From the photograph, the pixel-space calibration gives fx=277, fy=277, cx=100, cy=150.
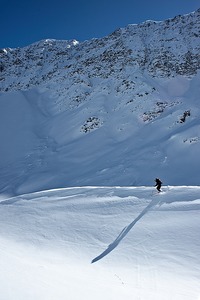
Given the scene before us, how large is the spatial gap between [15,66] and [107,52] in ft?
69.9

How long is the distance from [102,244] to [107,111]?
2763 centimetres

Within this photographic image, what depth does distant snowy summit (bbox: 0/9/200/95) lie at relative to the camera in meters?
45.4

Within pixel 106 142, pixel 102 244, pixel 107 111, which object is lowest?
pixel 102 244

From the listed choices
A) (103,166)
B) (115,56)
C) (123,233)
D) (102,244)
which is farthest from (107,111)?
(102,244)

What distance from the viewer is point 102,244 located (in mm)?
10062

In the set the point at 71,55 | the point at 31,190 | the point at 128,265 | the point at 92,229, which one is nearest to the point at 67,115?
the point at 31,190

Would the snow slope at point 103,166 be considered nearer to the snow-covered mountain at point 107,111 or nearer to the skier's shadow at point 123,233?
the skier's shadow at point 123,233

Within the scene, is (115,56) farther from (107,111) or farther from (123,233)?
(123,233)

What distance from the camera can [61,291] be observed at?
548cm

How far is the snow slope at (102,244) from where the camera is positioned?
246 inches

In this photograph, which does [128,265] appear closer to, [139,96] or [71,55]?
[139,96]

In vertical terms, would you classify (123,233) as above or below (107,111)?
below

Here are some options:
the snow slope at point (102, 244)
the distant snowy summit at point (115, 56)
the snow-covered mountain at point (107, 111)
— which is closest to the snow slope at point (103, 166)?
the snow slope at point (102, 244)

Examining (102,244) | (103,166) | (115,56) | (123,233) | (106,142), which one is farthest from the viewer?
(115,56)
